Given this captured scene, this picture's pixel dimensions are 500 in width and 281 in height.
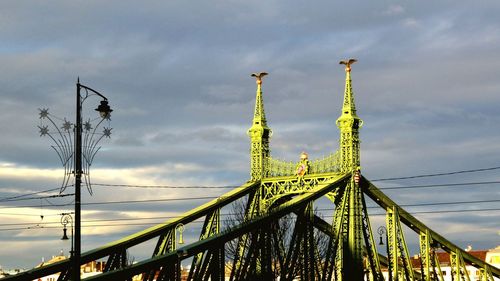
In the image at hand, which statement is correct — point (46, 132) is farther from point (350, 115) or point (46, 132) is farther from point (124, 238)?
point (350, 115)

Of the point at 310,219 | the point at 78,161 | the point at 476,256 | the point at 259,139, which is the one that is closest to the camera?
the point at 78,161

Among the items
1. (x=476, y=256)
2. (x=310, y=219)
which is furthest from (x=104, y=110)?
(x=476, y=256)

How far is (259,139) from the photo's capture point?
68438 millimetres

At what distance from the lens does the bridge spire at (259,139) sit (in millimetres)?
67750

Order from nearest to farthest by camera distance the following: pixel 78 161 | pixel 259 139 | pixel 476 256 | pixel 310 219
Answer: pixel 78 161 < pixel 310 219 < pixel 259 139 < pixel 476 256

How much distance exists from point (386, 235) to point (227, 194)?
454 inches

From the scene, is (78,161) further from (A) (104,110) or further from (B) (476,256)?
(B) (476,256)

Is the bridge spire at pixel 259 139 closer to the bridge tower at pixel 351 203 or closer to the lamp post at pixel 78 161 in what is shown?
the bridge tower at pixel 351 203

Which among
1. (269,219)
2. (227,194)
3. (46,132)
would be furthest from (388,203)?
(46,132)

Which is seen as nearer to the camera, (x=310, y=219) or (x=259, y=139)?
(x=310, y=219)

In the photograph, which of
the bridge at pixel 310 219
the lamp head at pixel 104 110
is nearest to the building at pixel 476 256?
the bridge at pixel 310 219

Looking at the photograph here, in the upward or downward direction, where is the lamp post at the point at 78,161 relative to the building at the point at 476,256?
upward

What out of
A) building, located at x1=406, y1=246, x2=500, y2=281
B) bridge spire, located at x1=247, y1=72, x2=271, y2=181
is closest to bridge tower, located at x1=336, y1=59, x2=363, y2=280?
bridge spire, located at x1=247, y1=72, x2=271, y2=181

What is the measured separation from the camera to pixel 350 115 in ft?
210
